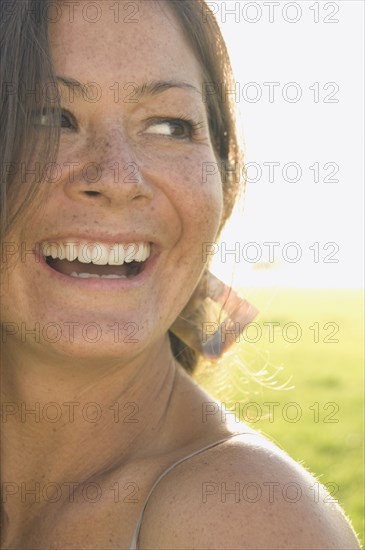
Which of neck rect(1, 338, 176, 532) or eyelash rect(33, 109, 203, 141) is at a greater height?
eyelash rect(33, 109, 203, 141)

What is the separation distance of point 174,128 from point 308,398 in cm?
746

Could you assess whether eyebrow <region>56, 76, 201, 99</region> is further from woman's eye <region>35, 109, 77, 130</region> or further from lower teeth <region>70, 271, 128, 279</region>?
lower teeth <region>70, 271, 128, 279</region>

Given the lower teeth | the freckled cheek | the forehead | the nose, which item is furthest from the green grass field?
the forehead

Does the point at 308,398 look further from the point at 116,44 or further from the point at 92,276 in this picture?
the point at 116,44

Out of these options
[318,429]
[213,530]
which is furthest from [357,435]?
[213,530]

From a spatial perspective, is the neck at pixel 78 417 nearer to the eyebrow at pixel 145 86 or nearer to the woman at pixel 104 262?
the woman at pixel 104 262

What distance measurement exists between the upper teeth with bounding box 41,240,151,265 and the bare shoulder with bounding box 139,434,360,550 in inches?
25.8

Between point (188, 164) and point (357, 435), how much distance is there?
5256mm

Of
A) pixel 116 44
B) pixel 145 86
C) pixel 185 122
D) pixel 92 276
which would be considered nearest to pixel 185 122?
pixel 185 122

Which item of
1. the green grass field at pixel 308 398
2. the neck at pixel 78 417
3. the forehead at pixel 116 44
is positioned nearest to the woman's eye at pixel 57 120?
the forehead at pixel 116 44

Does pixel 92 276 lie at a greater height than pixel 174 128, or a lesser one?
lesser

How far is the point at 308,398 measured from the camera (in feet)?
32.5

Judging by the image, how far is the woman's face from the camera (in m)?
2.58

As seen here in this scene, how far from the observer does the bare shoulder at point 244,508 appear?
212 cm
